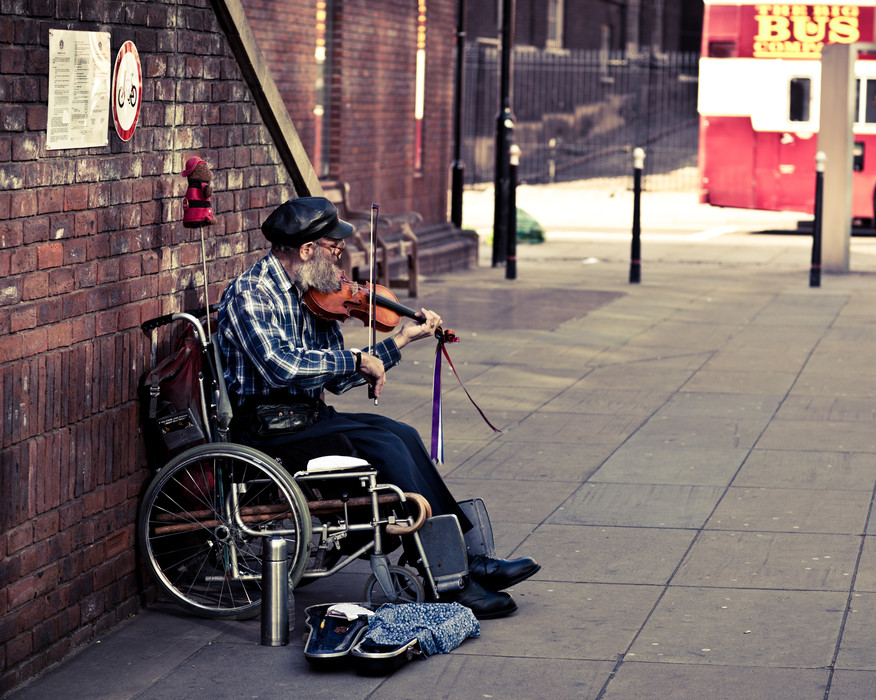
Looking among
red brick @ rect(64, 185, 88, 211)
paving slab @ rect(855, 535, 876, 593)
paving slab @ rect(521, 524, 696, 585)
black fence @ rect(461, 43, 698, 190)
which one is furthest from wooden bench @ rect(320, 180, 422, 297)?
black fence @ rect(461, 43, 698, 190)

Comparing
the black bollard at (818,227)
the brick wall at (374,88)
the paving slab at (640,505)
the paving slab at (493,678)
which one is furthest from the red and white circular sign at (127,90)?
the black bollard at (818,227)

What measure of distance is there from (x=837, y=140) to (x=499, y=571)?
38.2 feet

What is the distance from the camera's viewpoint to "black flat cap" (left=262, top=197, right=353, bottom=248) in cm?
548

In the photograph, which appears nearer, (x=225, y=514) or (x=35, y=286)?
(x=35, y=286)

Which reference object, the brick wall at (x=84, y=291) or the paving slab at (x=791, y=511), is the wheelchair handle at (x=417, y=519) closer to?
the brick wall at (x=84, y=291)

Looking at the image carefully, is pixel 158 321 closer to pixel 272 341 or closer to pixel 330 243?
pixel 272 341

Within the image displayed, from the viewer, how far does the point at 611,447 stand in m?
8.05

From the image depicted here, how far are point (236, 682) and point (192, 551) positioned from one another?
1.03 m

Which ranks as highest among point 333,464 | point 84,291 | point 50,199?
point 50,199

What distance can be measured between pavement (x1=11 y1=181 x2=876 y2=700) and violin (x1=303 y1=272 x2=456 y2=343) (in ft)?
3.31

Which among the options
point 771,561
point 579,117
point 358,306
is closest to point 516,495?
point 771,561

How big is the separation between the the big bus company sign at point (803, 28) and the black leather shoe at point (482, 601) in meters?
15.9

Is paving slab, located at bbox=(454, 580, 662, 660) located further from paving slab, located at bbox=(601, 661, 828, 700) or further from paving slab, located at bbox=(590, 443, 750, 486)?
paving slab, located at bbox=(590, 443, 750, 486)

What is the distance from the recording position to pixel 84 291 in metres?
5.06
